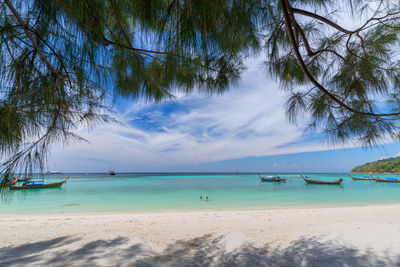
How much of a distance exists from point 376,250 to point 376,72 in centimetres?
188

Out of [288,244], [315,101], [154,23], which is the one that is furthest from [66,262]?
[315,101]

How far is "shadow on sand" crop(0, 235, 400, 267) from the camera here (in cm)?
180

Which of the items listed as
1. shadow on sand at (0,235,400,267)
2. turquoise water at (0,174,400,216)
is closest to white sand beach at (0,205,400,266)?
shadow on sand at (0,235,400,267)

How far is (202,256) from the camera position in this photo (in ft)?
7.66

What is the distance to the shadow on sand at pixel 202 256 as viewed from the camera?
180cm

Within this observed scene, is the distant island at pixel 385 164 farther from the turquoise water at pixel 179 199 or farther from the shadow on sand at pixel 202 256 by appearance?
the turquoise water at pixel 179 199

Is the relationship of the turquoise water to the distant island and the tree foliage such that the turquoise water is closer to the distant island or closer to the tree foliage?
the tree foliage

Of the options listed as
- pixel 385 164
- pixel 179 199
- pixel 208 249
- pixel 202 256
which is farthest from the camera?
pixel 179 199

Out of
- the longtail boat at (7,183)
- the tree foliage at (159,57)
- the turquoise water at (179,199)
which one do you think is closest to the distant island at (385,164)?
the tree foliage at (159,57)

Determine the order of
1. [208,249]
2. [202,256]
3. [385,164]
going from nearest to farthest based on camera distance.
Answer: [202,256] < [208,249] < [385,164]

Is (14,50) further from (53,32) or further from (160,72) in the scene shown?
(160,72)

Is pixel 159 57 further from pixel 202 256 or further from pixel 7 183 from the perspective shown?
pixel 202 256

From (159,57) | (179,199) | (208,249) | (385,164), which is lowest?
(179,199)

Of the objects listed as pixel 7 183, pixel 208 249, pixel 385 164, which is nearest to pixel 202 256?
pixel 208 249
